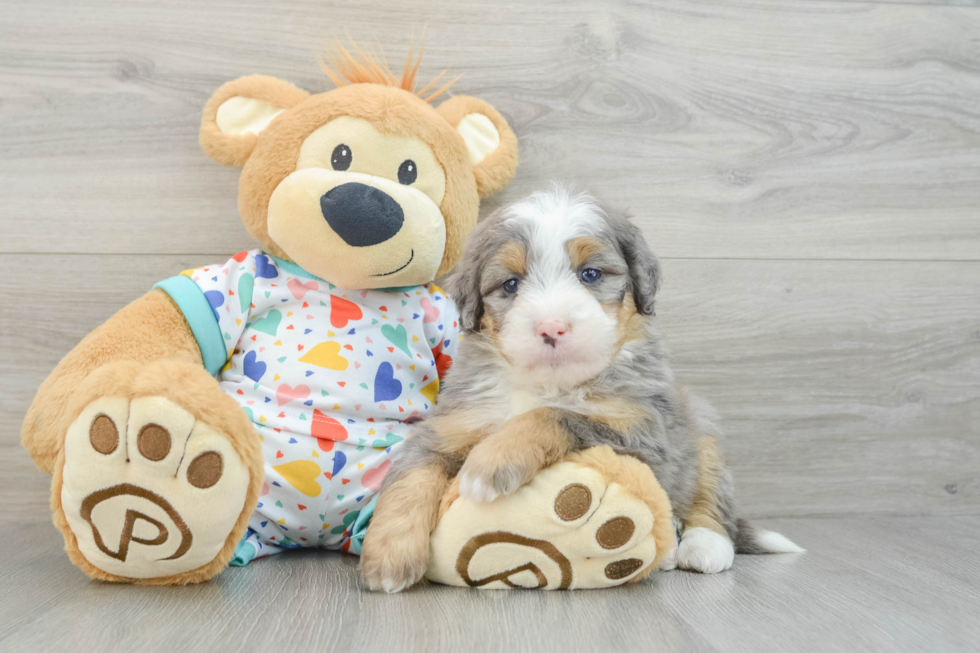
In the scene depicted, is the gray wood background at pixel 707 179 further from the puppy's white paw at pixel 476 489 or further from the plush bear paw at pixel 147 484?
the puppy's white paw at pixel 476 489

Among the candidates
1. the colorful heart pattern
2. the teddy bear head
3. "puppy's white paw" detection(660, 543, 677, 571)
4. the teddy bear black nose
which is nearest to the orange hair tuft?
the teddy bear head

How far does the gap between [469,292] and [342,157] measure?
0.48 metres

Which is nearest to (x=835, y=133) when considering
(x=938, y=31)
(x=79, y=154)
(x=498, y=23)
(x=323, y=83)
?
(x=938, y=31)

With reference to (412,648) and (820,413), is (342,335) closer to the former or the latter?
(412,648)

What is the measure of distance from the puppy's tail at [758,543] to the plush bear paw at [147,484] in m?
1.25

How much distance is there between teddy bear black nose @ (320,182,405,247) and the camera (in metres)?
1.68

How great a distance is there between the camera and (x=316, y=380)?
177 centimetres

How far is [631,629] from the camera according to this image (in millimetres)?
1267

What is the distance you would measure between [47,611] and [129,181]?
126 centimetres

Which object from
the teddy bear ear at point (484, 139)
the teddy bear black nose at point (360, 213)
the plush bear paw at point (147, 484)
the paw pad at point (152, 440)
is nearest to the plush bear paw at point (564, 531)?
the plush bear paw at point (147, 484)

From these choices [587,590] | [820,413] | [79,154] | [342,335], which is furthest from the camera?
[820,413]

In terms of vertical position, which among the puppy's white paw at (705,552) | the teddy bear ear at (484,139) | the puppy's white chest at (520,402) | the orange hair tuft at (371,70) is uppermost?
the orange hair tuft at (371,70)

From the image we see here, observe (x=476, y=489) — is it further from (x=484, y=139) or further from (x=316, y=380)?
(x=484, y=139)

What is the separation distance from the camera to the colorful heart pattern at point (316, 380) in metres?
1.72
